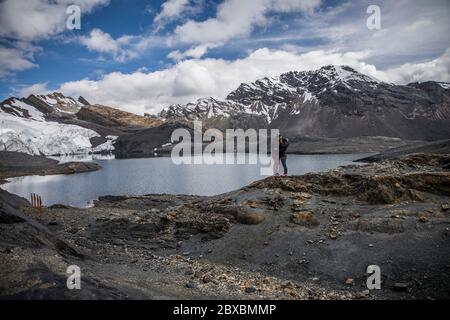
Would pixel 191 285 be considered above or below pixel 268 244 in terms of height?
below

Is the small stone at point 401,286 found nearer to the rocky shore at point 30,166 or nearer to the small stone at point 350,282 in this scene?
→ the small stone at point 350,282

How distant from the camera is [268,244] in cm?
1838

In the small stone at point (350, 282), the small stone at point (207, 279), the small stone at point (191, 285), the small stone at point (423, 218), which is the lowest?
the small stone at point (350, 282)

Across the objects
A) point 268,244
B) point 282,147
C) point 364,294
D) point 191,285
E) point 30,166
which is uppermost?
point 282,147

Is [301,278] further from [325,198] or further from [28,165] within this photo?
[28,165]

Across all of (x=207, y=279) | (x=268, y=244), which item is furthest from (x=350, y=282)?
(x=207, y=279)

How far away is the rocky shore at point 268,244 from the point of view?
1254cm

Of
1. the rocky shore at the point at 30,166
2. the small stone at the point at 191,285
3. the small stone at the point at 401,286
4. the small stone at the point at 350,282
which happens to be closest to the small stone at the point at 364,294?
the small stone at the point at 350,282

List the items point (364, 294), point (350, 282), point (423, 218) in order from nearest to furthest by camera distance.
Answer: point (364, 294), point (350, 282), point (423, 218)

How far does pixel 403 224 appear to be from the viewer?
1645 centimetres

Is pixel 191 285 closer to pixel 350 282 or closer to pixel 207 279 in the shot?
pixel 207 279

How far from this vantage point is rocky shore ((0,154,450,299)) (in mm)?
12539

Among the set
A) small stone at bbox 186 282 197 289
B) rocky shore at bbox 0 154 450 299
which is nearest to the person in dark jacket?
rocky shore at bbox 0 154 450 299
